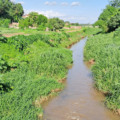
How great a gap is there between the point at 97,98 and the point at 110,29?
2735 cm

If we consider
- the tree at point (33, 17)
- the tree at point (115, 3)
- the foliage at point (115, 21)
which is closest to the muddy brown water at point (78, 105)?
the foliage at point (115, 21)

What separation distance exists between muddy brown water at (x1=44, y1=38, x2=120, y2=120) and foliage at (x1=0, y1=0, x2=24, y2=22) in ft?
159

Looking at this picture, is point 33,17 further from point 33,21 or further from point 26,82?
point 26,82

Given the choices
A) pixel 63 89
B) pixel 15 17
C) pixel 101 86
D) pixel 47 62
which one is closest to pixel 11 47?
pixel 47 62

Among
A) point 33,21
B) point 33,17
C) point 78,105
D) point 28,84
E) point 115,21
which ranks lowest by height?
point 78,105

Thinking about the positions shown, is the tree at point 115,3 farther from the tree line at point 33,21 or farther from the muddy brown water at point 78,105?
the muddy brown water at point 78,105

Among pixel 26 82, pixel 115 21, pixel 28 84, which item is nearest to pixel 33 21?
pixel 115 21

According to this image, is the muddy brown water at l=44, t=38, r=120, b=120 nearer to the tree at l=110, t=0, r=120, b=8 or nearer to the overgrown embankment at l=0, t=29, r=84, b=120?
the overgrown embankment at l=0, t=29, r=84, b=120

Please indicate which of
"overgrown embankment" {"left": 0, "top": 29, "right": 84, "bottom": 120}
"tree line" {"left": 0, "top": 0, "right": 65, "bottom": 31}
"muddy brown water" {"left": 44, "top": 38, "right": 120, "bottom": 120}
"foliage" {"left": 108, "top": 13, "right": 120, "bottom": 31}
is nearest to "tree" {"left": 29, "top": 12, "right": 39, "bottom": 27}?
"tree line" {"left": 0, "top": 0, "right": 65, "bottom": 31}

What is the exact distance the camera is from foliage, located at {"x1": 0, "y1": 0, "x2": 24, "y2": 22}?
52319 millimetres

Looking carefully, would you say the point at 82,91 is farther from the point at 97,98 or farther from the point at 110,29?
the point at 110,29

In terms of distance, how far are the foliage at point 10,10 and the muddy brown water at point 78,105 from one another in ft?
159

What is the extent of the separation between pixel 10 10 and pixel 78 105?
57517mm

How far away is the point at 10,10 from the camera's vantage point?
58625 mm
